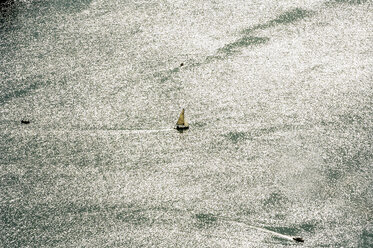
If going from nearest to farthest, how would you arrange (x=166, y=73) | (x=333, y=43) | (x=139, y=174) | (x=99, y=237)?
(x=99, y=237)
(x=139, y=174)
(x=166, y=73)
(x=333, y=43)

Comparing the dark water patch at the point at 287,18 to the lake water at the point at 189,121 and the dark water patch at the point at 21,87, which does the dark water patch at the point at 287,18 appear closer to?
the lake water at the point at 189,121

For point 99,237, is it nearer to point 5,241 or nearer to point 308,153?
point 5,241

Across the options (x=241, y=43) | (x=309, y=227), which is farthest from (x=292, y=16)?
(x=309, y=227)

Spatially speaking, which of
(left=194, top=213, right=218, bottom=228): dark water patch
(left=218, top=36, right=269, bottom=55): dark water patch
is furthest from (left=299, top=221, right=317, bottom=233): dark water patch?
(left=218, top=36, right=269, bottom=55): dark water patch

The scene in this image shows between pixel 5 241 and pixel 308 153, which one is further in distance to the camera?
pixel 308 153

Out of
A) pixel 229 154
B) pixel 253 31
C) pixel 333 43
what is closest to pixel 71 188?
pixel 229 154

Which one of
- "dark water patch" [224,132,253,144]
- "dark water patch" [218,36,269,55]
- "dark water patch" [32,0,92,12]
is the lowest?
"dark water patch" [224,132,253,144]

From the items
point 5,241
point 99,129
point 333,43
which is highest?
point 333,43

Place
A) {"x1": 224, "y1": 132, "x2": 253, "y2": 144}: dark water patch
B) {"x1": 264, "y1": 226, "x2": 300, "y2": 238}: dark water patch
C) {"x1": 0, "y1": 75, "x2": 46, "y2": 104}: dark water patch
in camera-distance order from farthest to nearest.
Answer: {"x1": 0, "y1": 75, "x2": 46, "y2": 104}: dark water patch, {"x1": 224, "y1": 132, "x2": 253, "y2": 144}: dark water patch, {"x1": 264, "y1": 226, "x2": 300, "y2": 238}: dark water patch

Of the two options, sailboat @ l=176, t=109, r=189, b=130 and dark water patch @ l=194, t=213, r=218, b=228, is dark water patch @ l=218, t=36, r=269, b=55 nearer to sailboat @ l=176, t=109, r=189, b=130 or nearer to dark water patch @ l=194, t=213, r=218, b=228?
sailboat @ l=176, t=109, r=189, b=130
